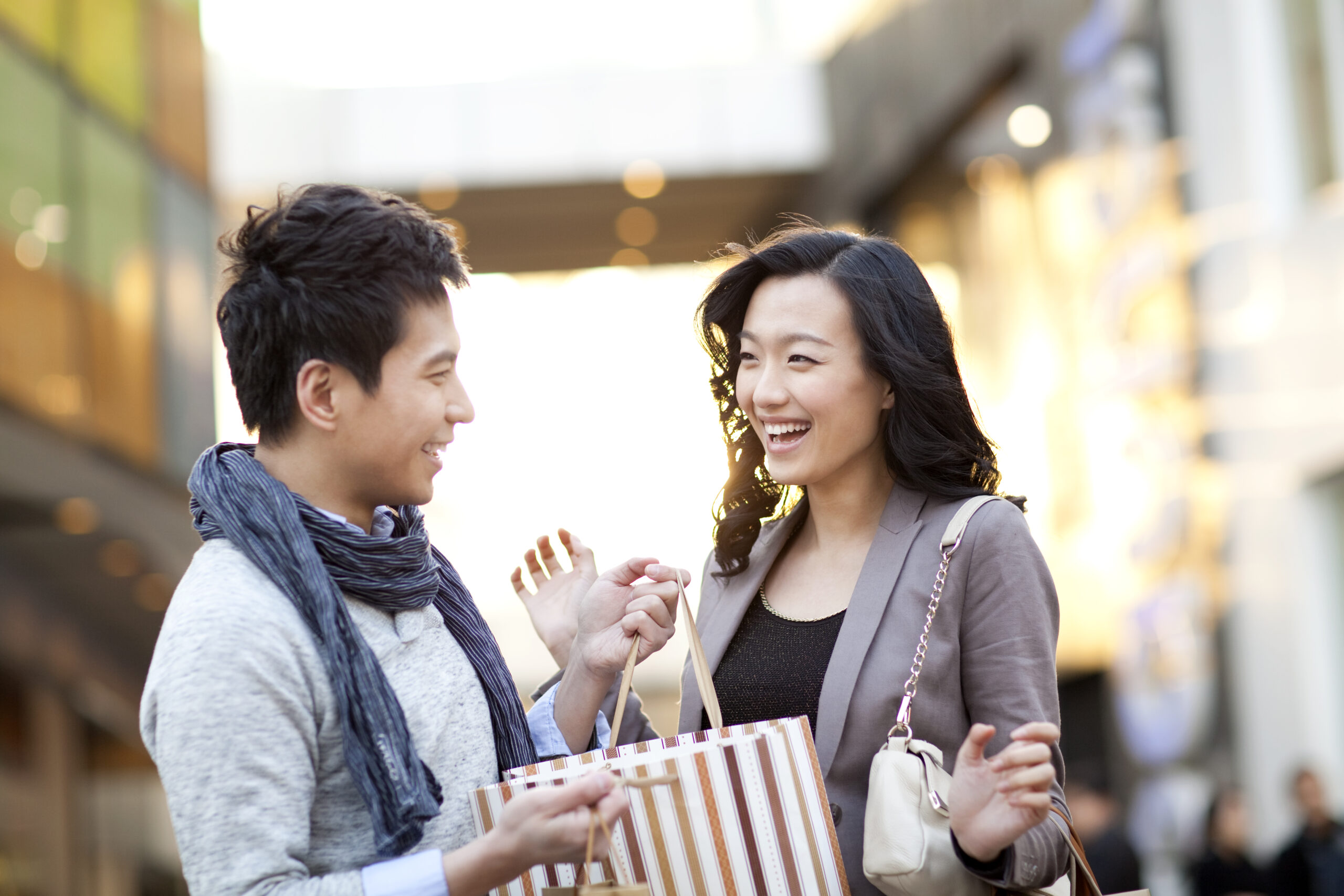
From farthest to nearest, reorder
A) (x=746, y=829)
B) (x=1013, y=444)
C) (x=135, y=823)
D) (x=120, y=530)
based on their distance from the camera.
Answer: (x=135, y=823) → (x=1013, y=444) → (x=120, y=530) → (x=746, y=829)

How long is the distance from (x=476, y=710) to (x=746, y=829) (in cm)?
45

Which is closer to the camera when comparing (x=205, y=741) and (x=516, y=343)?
(x=205, y=741)

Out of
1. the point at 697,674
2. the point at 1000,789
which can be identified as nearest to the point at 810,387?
the point at 697,674

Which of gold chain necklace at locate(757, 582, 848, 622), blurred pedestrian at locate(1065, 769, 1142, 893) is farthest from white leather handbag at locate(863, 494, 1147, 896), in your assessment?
blurred pedestrian at locate(1065, 769, 1142, 893)

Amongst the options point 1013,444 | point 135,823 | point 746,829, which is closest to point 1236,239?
point 1013,444

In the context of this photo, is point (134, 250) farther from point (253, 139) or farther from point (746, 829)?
point (746, 829)

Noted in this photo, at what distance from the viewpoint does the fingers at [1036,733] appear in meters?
1.89

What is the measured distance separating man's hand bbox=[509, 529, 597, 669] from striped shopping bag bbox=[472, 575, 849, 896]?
61cm

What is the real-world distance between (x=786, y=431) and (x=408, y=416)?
2.46ft

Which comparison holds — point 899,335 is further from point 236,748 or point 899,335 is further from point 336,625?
point 236,748

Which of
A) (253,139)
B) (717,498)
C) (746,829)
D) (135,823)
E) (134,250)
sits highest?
(253,139)

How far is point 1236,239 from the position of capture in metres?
9.04

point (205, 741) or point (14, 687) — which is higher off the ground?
point (205, 741)

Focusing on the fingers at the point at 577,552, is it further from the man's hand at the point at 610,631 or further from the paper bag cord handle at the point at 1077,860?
the paper bag cord handle at the point at 1077,860
